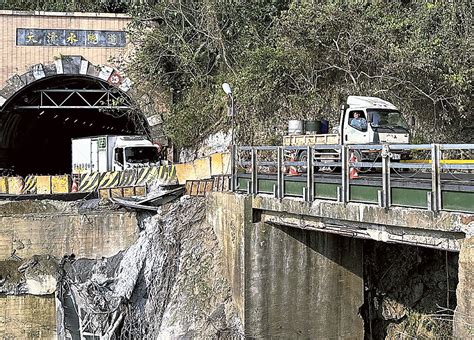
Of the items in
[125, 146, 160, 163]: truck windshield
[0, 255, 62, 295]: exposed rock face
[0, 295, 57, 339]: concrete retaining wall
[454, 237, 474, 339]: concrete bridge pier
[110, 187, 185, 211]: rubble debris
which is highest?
[125, 146, 160, 163]: truck windshield

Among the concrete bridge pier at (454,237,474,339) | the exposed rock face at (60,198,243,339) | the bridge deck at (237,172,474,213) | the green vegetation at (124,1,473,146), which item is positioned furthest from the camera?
the green vegetation at (124,1,473,146)

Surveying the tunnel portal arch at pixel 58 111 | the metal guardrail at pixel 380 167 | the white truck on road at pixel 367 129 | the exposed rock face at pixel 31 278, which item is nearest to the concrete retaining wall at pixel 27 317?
the exposed rock face at pixel 31 278

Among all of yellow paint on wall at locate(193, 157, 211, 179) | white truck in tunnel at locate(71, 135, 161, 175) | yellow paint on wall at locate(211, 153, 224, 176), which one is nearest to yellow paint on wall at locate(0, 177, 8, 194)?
white truck in tunnel at locate(71, 135, 161, 175)

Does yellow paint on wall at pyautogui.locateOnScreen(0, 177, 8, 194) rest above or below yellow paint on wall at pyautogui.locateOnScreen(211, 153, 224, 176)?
below

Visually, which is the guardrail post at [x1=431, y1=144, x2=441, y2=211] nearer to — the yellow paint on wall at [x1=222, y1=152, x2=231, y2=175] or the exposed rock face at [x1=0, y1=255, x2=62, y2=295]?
the yellow paint on wall at [x1=222, y1=152, x2=231, y2=175]

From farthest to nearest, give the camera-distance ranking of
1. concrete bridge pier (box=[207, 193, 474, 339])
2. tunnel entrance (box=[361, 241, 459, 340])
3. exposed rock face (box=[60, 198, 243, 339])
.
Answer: tunnel entrance (box=[361, 241, 459, 340]), exposed rock face (box=[60, 198, 243, 339]), concrete bridge pier (box=[207, 193, 474, 339])

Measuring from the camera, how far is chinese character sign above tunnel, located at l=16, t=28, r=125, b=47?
93.4ft

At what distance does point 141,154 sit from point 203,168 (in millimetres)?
8105

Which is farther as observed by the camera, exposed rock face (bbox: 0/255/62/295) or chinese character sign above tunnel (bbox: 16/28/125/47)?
chinese character sign above tunnel (bbox: 16/28/125/47)

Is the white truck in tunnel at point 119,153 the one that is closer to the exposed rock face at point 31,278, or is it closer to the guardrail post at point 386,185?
the exposed rock face at point 31,278

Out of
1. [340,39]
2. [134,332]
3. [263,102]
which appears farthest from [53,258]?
[340,39]

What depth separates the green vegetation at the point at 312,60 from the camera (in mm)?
21500

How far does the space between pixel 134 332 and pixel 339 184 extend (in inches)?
357

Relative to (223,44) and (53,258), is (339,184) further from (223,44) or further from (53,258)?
(223,44)
